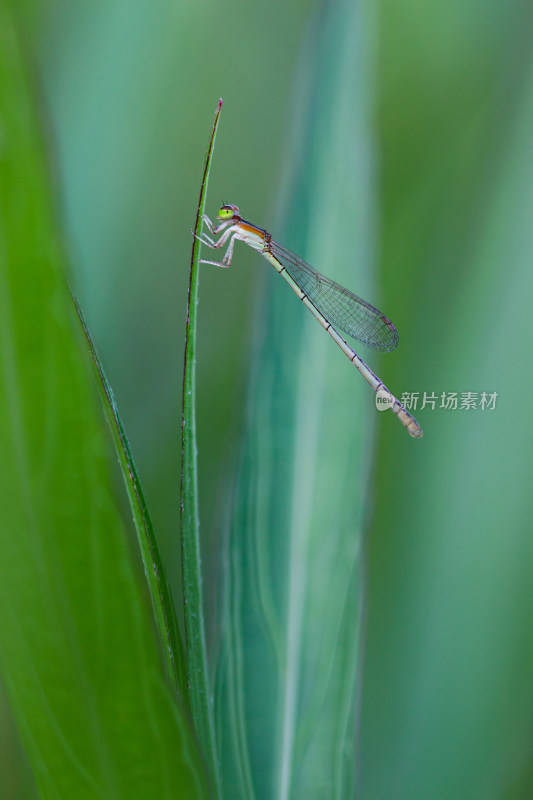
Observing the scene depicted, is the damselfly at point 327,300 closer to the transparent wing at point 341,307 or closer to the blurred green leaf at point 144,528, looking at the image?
the transparent wing at point 341,307

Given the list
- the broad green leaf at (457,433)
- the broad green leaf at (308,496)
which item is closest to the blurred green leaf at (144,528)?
the broad green leaf at (308,496)

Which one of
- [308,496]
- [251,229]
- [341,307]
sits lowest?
[308,496]

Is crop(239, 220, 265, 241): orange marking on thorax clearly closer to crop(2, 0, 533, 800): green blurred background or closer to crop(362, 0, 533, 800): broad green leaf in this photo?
crop(2, 0, 533, 800): green blurred background

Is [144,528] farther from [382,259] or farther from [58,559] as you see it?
[382,259]

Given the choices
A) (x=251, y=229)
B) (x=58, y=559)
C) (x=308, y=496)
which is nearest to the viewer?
(x=58, y=559)

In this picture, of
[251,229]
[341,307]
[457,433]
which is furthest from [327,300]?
[457,433]
